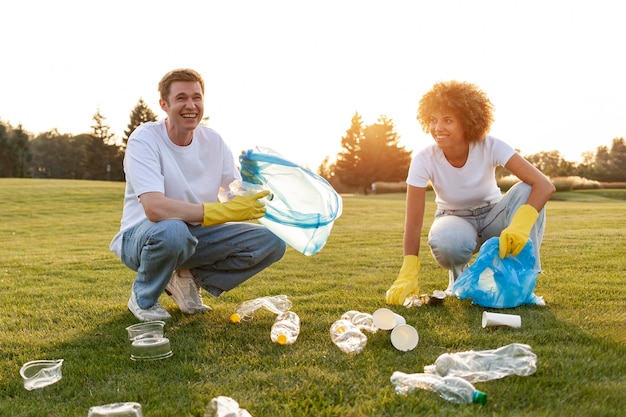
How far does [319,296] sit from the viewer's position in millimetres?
4242

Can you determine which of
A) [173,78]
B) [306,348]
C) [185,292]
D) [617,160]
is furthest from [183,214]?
[617,160]

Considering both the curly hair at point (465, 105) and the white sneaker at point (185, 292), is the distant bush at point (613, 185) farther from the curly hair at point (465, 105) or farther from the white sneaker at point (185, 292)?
the white sneaker at point (185, 292)

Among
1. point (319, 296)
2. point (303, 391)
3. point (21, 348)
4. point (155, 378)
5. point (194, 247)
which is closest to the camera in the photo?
point (303, 391)

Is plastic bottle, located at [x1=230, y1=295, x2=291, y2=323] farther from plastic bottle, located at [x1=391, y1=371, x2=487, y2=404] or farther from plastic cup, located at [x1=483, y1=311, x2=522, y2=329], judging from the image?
plastic bottle, located at [x1=391, y1=371, x2=487, y2=404]

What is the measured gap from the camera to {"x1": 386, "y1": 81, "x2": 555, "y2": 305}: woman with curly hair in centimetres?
402

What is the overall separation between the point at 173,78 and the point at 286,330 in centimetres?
184

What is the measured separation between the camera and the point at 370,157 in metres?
53.1

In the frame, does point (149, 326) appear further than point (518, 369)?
Yes

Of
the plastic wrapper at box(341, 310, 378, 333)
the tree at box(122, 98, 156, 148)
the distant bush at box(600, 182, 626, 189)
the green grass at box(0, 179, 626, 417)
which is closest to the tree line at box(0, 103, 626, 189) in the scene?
the tree at box(122, 98, 156, 148)

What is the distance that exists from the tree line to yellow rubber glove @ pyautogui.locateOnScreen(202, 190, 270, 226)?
4625 centimetres

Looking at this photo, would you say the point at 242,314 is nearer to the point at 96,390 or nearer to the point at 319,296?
A: the point at 319,296

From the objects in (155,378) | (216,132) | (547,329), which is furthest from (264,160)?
(547,329)

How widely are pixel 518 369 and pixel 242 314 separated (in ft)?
6.01

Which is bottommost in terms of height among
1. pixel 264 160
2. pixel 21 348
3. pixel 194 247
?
pixel 21 348
